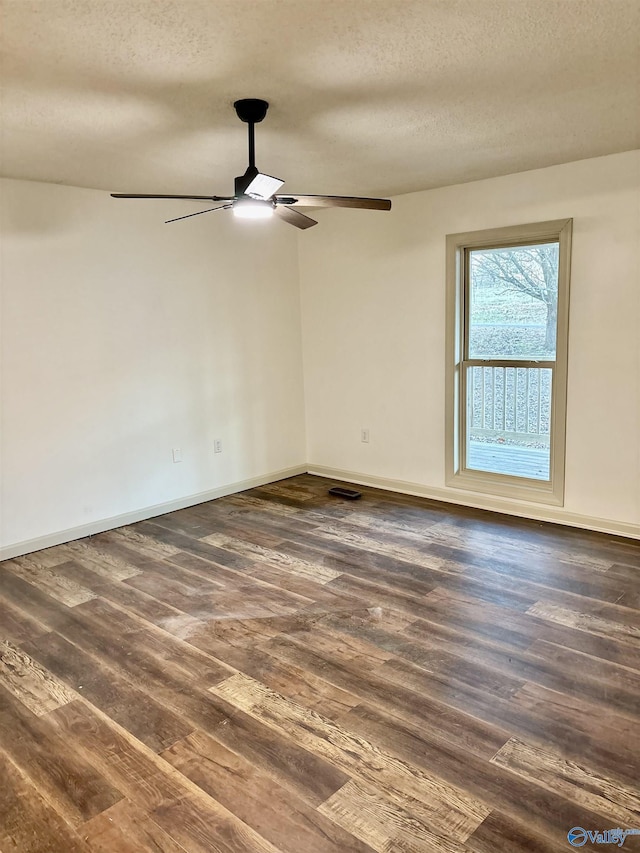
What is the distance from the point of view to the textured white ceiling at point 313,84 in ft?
6.33

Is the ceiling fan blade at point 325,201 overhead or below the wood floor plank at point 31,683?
overhead

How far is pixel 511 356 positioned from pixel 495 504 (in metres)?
1.13

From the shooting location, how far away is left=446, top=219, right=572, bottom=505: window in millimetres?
4160

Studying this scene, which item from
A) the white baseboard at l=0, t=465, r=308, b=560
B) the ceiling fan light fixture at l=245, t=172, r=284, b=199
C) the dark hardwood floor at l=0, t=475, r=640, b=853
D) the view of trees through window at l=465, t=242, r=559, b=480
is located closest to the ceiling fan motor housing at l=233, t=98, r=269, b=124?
the ceiling fan light fixture at l=245, t=172, r=284, b=199

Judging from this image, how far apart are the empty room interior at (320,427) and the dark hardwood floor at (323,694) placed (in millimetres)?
14

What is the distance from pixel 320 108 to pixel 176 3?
102 centimetres

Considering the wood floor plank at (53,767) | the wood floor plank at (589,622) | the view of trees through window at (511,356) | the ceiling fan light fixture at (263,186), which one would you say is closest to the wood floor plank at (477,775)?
the wood floor plank at (53,767)

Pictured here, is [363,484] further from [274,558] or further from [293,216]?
[293,216]

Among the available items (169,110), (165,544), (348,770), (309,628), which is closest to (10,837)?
(348,770)

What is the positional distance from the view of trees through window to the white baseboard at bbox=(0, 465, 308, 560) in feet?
6.20

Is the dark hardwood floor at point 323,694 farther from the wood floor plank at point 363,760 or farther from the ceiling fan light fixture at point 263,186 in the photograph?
the ceiling fan light fixture at point 263,186

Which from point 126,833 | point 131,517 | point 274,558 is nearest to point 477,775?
point 126,833

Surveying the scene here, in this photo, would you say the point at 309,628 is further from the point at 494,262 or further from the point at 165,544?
the point at 494,262

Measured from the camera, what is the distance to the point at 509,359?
4.45 metres
